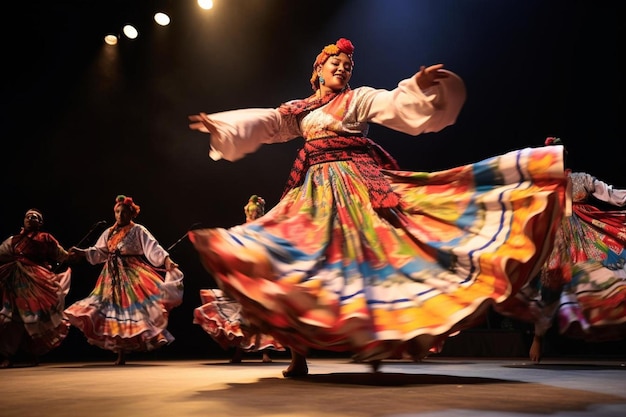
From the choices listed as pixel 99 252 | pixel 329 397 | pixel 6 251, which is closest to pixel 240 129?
pixel 329 397

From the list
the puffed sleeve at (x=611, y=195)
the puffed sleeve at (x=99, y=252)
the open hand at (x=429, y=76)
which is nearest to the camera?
the open hand at (x=429, y=76)

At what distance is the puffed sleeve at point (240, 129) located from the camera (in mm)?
3244

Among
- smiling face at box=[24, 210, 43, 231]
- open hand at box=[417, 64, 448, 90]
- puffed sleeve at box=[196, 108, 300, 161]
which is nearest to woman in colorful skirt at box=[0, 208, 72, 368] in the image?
smiling face at box=[24, 210, 43, 231]

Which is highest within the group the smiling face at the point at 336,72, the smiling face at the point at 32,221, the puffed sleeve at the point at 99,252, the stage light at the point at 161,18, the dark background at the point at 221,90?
the stage light at the point at 161,18

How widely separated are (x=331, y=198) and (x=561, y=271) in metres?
2.34

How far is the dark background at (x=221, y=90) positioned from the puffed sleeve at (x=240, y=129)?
3146mm

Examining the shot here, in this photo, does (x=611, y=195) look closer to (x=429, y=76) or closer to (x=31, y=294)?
(x=429, y=76)

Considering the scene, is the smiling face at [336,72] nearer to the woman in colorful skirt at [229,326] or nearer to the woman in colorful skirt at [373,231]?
the woman in colorful skirt at [373,231]

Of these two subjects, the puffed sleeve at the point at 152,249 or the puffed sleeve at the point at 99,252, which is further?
the puffed sleeve at the point at 99,252

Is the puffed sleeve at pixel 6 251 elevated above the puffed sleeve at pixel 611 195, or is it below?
below

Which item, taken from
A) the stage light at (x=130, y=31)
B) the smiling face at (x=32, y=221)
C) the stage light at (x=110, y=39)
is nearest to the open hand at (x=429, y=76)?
the smiling face at (x=32, y=221)

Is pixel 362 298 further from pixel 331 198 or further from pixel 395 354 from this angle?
pixel 331 198

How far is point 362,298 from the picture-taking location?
253 cm

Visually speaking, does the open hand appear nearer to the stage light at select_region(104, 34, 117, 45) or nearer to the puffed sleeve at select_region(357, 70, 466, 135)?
the puffed sleeve at select_region(357, 70, 466, 135)
